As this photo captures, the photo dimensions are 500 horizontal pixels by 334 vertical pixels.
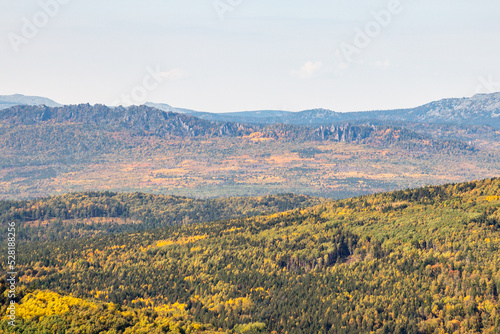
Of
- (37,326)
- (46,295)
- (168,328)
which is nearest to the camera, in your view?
(37,326)

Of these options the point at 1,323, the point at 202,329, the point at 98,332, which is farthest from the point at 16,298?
the point at 202,329

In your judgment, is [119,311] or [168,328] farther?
[119,311]

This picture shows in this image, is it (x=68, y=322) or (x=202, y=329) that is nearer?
(x=68, y=322)

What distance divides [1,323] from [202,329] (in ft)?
199

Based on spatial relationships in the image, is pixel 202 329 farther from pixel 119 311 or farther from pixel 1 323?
pixel 1 323

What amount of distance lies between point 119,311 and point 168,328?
73.7 ft

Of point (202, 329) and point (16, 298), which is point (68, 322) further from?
point (202, 329)

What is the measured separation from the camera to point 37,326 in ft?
560

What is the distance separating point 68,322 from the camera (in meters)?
175

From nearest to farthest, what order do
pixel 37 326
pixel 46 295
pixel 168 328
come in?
pixel 37 326 < pixel 168 328 < pixel 46 295

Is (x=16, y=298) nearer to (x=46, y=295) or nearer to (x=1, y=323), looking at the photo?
(x=46, y=295)

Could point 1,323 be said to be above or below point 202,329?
above

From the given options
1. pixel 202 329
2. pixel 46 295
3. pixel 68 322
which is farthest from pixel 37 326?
pixel 202 329

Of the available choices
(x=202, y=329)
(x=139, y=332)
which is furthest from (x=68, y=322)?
(x=202, y=329)
